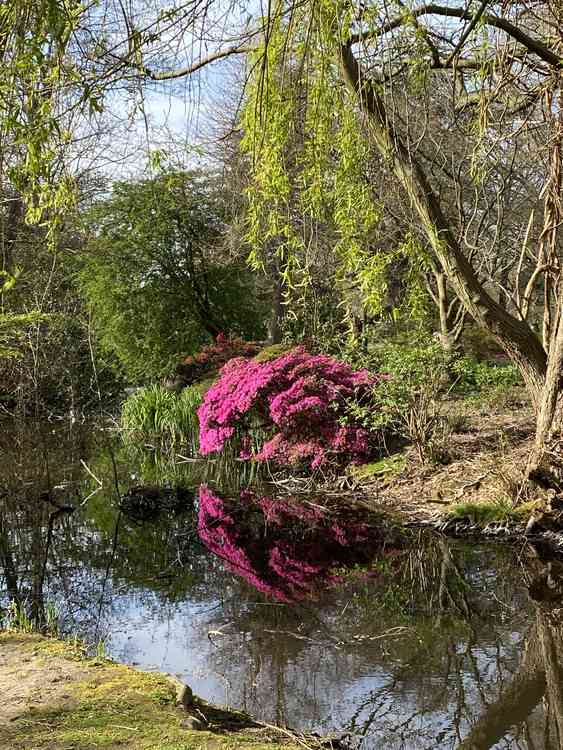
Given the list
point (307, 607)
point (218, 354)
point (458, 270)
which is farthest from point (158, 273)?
point (307, 607)

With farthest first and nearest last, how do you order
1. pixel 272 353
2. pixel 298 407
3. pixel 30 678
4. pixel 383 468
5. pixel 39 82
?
pixel 272 353, pixel 298 407, pixel 383 468, pixel 30 678, pixel 39 82

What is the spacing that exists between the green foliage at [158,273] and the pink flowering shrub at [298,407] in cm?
460

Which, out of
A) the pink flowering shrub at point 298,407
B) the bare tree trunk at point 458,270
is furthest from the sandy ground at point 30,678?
the pink flowering shrub at point 298,407

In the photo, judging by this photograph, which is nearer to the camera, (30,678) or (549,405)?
(30,678)

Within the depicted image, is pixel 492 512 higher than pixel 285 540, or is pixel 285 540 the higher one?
pixel 492 512

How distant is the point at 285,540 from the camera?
22.8 ft

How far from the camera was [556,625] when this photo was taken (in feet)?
15.3

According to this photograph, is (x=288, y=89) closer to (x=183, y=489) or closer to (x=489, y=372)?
(x=183, y=489)

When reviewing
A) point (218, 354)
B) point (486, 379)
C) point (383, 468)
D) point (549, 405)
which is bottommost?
point (383, 468)

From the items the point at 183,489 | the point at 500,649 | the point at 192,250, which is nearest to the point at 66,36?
the point at 500,649

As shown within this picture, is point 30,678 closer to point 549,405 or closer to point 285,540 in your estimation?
point 285,540

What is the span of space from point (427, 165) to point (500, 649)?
9.30 metres

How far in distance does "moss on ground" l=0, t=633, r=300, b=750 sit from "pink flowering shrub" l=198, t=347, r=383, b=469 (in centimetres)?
532

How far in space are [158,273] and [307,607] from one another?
1073cm
